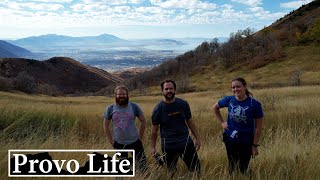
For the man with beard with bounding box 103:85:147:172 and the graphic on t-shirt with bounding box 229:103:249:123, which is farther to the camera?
the man with beard with bounding box 103:85:147:172

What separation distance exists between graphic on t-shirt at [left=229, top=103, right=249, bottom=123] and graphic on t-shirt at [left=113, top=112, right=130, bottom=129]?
4.96ft

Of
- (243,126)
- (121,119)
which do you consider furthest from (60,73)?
(243,126)

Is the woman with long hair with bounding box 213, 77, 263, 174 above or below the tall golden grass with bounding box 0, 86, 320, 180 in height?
above

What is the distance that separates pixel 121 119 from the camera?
5824 millimetres

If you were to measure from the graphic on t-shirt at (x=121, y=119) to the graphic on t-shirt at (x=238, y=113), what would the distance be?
1511 mm

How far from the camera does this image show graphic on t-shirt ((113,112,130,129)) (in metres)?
5.81

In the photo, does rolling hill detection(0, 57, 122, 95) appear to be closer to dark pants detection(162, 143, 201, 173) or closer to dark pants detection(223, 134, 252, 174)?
dark pants detection(162, 143, 201, 173)

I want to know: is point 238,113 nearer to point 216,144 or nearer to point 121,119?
point 121,119

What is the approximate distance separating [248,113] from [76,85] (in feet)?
464

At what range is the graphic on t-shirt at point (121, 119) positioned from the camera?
19.1 feet

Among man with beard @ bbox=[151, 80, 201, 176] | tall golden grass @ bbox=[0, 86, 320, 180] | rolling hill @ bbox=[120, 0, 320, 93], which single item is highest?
rolling hill @ bbox=[120, 0, 320, 93]

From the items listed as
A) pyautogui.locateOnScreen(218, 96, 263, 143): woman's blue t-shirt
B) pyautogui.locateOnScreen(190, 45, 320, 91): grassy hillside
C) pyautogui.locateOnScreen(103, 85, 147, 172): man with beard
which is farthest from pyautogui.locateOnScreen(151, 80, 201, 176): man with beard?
pyautogui.locateOnScreen(190, 45, 320, 91): grassy hillside

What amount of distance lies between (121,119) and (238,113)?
1687 millimetres

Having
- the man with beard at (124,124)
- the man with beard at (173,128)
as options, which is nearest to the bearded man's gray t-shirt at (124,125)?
the man with beard at (124,124)
